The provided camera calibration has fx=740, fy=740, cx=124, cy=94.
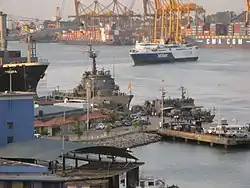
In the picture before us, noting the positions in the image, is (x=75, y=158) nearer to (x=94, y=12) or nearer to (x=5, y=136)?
(x=5, y=136)

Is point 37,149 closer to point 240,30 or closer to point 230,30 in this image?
point 240,30

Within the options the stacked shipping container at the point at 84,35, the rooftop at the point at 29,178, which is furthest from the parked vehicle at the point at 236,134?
the stacked shipping container at the point at 84,35

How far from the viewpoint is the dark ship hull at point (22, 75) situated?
8.84m

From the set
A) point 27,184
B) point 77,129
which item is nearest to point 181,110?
point 77,129

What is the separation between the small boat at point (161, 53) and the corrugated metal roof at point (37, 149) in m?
20.0

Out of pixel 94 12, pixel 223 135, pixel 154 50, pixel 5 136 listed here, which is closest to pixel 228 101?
pixel 223 135

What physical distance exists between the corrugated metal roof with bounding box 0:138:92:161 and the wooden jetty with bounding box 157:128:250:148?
139 inches

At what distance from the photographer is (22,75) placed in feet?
31.4

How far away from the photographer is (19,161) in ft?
11.9

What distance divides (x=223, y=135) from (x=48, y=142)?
3.71 meters

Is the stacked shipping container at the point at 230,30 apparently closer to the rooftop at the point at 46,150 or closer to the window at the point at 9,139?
the window at the point at 9,139

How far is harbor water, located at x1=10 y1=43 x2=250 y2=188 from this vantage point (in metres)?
5.82

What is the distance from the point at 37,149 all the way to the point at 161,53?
2135 centimetres

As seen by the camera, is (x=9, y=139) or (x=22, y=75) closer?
(x=9, y=139)
